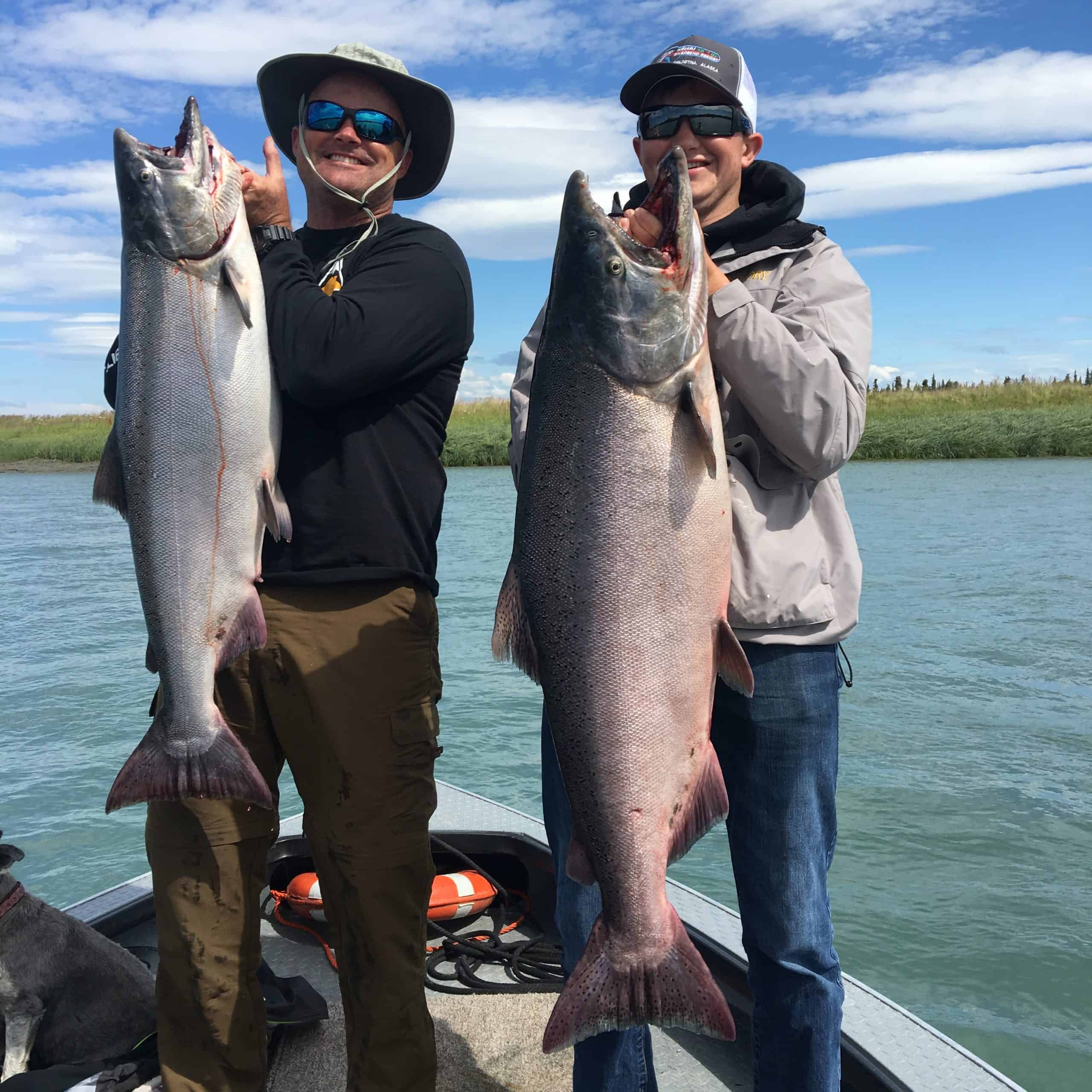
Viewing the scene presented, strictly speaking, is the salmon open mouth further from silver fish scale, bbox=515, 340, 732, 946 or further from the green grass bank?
the green grass bank

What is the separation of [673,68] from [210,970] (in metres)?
2.57

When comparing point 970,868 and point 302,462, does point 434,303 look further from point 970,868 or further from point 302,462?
point 970,868

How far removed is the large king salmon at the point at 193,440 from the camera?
2.34m

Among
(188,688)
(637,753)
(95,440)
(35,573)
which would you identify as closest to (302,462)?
(188,688)

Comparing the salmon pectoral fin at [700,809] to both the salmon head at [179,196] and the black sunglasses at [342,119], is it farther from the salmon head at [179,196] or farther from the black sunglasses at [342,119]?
the black sunglasses at [342,119]

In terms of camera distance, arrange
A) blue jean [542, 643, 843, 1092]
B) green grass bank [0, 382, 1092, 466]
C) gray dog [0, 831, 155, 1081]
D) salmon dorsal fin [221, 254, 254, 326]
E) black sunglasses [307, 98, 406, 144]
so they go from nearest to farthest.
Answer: blue jean [542, 643, 843, 1092], salmon dorsal fin [221, 254, 254, 326], black sunglasses [307, 98, 406, 144], gray dog [0, 831, 155, 1081], green grass bank [0, 382, 1092, 466]

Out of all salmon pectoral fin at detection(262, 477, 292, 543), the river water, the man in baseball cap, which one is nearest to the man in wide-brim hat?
salmon pectoral fin at detection(262, 477, 292, 543)

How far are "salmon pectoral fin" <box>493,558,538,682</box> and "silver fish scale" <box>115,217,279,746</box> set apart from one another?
73 centimetres

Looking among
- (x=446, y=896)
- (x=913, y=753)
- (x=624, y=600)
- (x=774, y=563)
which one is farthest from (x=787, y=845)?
(x=913, y=753)

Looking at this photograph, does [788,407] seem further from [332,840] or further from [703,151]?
[332,840]

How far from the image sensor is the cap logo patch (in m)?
2.25

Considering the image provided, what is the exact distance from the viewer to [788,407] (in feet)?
6.55

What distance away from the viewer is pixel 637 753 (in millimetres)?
1970

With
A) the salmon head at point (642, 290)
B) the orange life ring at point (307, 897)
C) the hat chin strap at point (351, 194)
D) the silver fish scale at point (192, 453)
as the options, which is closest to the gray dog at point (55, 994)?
the orange life ring at point (307, 897)
